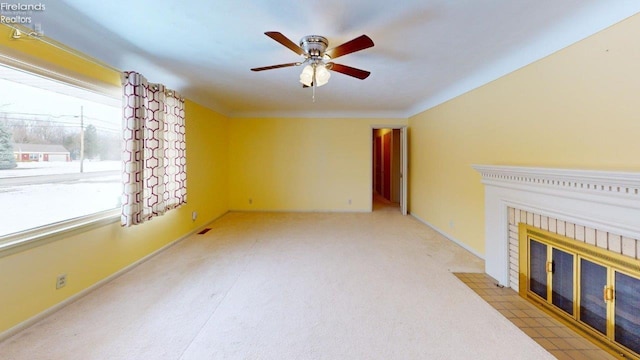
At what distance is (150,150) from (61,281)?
4.60ft

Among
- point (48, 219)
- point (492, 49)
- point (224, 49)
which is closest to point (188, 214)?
point (48, 219)

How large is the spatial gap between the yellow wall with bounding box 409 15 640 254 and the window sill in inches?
160

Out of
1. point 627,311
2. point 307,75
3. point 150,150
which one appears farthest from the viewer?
point 150,150

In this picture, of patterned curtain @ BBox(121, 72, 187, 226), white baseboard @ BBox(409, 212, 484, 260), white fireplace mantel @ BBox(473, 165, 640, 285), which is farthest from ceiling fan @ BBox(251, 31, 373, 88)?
white baseboard @ BBox(409, 212, 484, 260)

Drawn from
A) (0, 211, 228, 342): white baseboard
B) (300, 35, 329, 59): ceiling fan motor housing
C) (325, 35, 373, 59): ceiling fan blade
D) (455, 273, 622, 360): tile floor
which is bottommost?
(455, 273, 622, 360): tile floor

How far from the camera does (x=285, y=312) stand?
195 cm

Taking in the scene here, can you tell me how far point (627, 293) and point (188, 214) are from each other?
460cm

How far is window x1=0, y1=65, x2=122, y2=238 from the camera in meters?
1.72

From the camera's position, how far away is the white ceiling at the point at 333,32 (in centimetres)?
174

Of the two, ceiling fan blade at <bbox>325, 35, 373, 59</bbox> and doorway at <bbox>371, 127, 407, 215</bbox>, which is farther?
doorway at <bbox>371, 127, 407, 215</bbox>

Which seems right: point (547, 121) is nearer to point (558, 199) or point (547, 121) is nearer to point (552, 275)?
point (558, 199)

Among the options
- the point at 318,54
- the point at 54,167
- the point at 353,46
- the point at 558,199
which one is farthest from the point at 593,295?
the point at 54,167

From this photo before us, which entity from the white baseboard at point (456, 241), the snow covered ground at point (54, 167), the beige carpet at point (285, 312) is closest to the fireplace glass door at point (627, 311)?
the beige carpet at point (285, 312)

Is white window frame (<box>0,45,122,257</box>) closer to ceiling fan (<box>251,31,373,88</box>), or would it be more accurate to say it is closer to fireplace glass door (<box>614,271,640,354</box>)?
ceiling fan (<box>251,31,373,88</box>)
